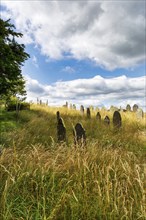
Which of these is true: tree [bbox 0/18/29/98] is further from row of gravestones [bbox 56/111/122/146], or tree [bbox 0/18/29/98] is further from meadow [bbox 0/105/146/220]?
meadow [bbox 0/105/146/220]

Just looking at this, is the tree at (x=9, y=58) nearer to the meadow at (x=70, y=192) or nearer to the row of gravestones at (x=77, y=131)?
the row of gravestones at (x=77, y=131)

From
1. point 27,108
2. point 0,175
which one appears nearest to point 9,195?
point 0,175

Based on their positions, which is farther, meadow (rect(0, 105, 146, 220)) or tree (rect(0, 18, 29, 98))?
tree (rect(0, 18, 29, 98))

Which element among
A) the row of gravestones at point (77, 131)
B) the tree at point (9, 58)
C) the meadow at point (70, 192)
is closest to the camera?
the meadow at point (70, 192)

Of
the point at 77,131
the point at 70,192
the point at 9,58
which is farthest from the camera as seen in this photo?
the point at 9,58

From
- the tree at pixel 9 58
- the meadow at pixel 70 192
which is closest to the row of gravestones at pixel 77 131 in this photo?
the meadow at pixel 70 192

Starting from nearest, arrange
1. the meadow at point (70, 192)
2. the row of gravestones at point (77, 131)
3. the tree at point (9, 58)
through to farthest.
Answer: the meadow at point (70, 192) → the row of gravestones at point (77, 131) → the tree at point (9, 58)

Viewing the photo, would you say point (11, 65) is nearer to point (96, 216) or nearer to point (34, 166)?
point (34, 166)

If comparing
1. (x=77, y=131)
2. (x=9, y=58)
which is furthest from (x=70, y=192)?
(x=9, y=58)

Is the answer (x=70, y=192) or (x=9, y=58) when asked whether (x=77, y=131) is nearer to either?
(x=70, y=192)

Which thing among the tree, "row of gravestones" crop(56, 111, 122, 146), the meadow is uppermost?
the tree

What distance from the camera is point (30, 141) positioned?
10.2 metres

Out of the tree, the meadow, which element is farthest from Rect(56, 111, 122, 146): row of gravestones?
the tree

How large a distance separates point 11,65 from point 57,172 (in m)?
10.5
